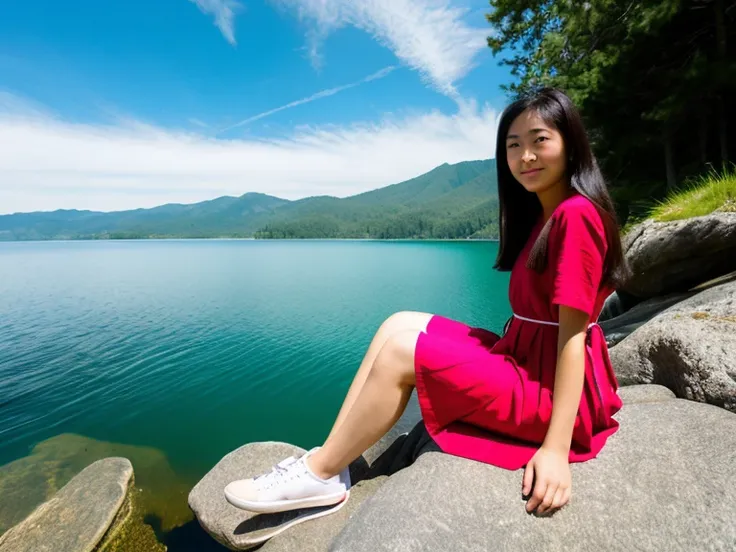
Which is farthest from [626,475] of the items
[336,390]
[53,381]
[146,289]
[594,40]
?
[146,289]

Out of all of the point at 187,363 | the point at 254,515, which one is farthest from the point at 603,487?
the point at 187,363

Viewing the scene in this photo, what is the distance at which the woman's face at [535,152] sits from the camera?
215 centimetres

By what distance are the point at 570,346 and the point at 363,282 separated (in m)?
30.1

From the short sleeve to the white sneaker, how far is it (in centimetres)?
176

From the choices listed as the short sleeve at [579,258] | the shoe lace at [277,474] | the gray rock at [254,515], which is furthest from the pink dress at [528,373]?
the gray rock at [254,515]

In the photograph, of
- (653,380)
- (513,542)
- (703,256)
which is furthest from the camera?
(703,256)

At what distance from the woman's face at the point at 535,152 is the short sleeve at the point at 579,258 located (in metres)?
0.35

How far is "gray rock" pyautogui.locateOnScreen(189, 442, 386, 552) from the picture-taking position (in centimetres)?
263

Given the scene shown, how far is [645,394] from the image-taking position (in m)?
3.03

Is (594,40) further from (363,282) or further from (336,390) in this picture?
(363,282)

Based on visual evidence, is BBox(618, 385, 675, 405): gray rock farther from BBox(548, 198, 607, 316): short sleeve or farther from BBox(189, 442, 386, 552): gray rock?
BBox(189, 442, 386, 552): gray rock

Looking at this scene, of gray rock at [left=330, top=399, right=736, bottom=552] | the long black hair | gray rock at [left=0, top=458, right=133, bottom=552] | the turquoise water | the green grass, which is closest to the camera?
gray rock at [left=330, top=399, right=736, bottom=552]

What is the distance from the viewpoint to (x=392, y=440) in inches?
154

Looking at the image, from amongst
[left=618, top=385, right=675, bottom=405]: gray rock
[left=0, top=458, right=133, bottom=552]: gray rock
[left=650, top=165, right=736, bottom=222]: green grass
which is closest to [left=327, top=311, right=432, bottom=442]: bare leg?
[left=618, top=385, right=675, bottom=405]: gray rock
